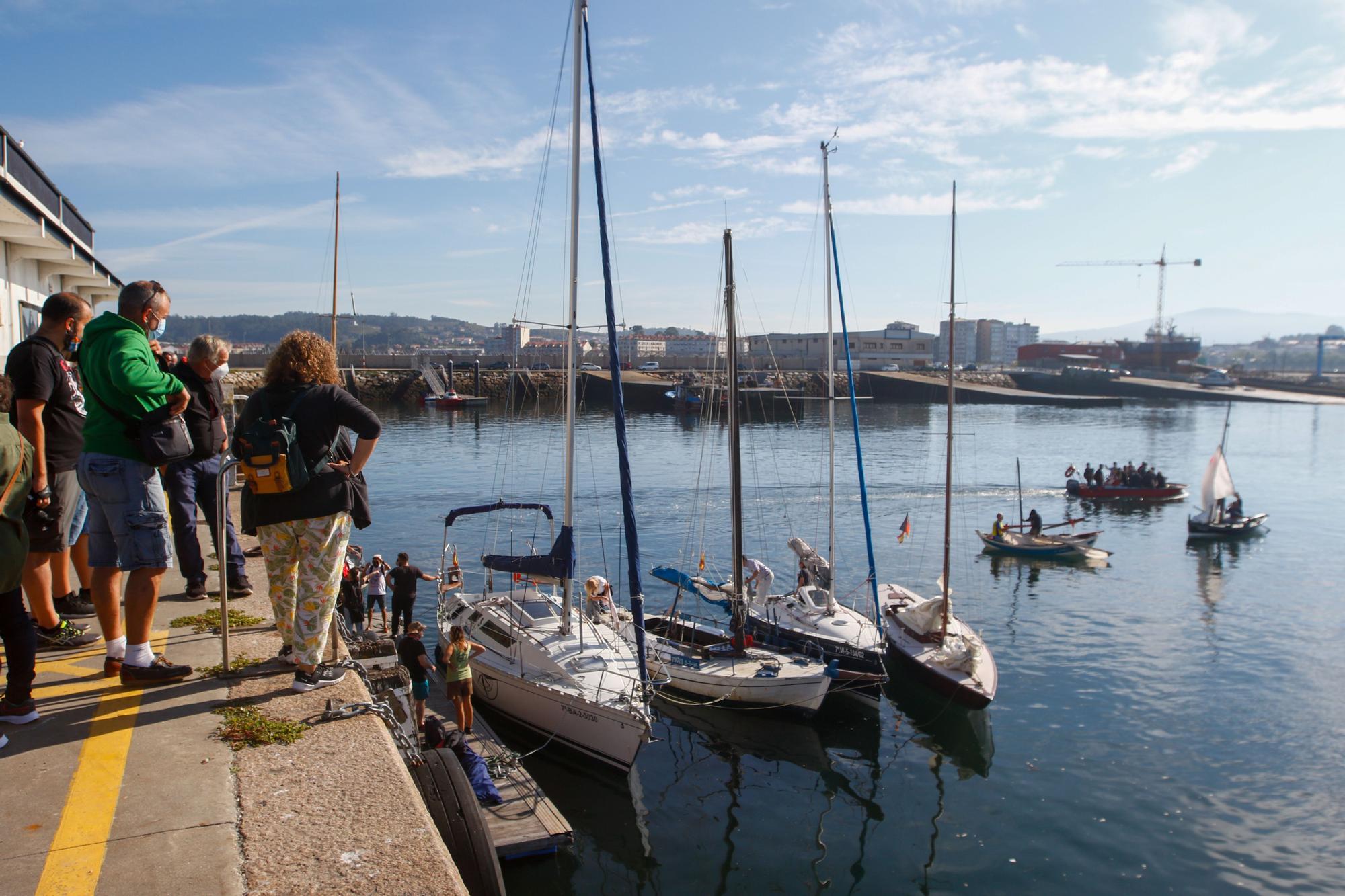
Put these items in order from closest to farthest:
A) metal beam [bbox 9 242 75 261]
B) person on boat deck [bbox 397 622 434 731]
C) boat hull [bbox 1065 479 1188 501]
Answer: person on boat deck [bbox 397 622 434 731], metal beam [bbox 9 242 75 261], boat hull [bbox 1065 479 1188 501]

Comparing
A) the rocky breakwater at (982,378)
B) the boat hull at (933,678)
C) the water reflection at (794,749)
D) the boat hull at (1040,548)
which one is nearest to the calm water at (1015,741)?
the water reflection at (794,749)

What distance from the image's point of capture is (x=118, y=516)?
5.09 meters

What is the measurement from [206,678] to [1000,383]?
14721 centimetres

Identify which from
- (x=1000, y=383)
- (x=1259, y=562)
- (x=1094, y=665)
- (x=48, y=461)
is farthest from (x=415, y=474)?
(x=1000, y=383)

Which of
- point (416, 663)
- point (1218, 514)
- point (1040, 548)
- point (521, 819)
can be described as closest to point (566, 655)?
point (416, 663)

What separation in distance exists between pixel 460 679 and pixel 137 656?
264 inches

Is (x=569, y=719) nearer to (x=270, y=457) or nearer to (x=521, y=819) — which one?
(x=521, y=819)

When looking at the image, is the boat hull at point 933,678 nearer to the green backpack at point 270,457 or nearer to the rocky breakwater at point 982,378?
the green backpack at point 270,457

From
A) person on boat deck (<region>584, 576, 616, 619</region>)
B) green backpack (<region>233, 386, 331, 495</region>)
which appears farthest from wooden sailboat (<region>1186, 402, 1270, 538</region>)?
green backpack (<region>233, 386, 331, 495</region>)

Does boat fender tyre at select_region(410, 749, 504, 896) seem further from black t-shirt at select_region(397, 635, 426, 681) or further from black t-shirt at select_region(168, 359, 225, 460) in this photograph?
black t-shirt at select_region(397, 635, 426, 681)

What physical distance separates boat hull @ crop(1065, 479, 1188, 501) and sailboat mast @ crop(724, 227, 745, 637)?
113 feet

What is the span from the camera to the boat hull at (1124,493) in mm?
A: 45250

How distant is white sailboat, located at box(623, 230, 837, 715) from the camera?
15977 millimetres

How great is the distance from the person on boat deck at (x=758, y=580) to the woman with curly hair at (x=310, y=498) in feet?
44.4
